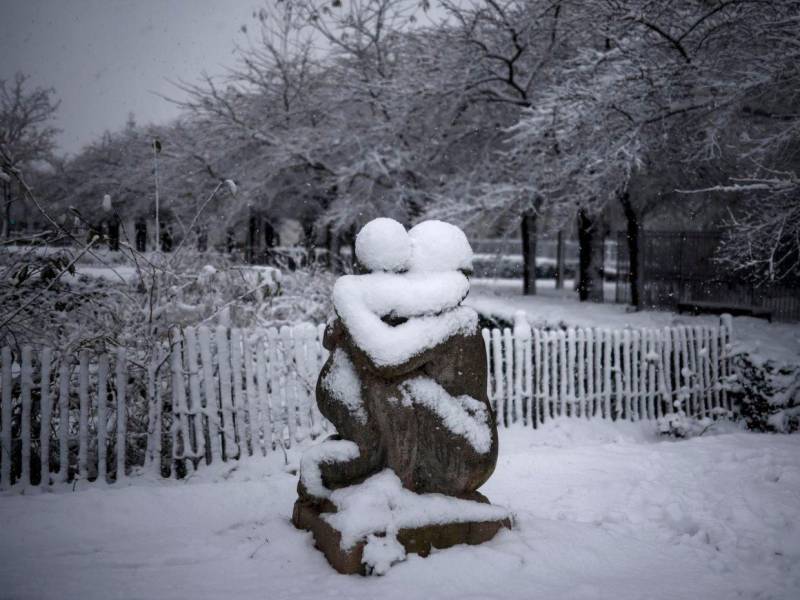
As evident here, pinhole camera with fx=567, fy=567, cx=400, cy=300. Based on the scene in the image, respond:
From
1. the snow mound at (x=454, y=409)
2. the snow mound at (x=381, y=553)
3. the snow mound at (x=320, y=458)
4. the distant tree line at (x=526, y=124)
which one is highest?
the distant tree line at (x=526, y=124)

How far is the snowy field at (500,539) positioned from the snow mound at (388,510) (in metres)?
0.20

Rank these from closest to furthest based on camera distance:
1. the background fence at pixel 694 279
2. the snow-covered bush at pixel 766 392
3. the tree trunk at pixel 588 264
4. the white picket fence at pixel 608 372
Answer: the snow-covered bush at pixel 766 392
the white picket fence at pixel 608 372
the background fence at pixel 694 279
the tree trunk at pixel 588 264

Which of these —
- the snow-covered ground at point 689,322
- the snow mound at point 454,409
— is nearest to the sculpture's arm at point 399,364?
the snow mound at point 454,409

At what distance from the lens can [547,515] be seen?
4.20m

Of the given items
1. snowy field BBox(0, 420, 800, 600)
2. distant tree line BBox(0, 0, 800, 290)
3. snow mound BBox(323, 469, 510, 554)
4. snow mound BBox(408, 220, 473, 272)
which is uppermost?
distant tree line BBox(0, 0, 800, 290)

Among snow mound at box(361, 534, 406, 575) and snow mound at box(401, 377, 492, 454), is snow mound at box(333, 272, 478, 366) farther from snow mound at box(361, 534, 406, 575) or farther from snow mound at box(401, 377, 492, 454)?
snow mound at box(361, 534, 406, 575)

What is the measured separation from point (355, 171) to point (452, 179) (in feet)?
7.41

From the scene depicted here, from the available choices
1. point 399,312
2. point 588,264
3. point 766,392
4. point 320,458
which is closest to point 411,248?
point 399,312

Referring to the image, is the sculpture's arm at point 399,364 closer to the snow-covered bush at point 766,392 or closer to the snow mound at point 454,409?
the snow mound at point 454,409

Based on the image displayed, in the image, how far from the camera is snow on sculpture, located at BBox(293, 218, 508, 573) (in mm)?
3346

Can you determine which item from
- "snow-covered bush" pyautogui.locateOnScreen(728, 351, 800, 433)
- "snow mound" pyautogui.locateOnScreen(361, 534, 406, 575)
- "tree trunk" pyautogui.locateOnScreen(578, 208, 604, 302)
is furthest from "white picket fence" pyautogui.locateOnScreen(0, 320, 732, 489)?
"tree trunk" pyautogui.locateOnScreen(578, 208, 604, 302)

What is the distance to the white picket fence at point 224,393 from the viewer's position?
4805mm

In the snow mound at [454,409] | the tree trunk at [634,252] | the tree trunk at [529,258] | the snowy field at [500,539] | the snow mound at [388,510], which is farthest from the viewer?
the tree trunk at [529,258]

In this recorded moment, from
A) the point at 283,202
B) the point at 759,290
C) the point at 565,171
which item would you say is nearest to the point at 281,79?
the point at 283,202
